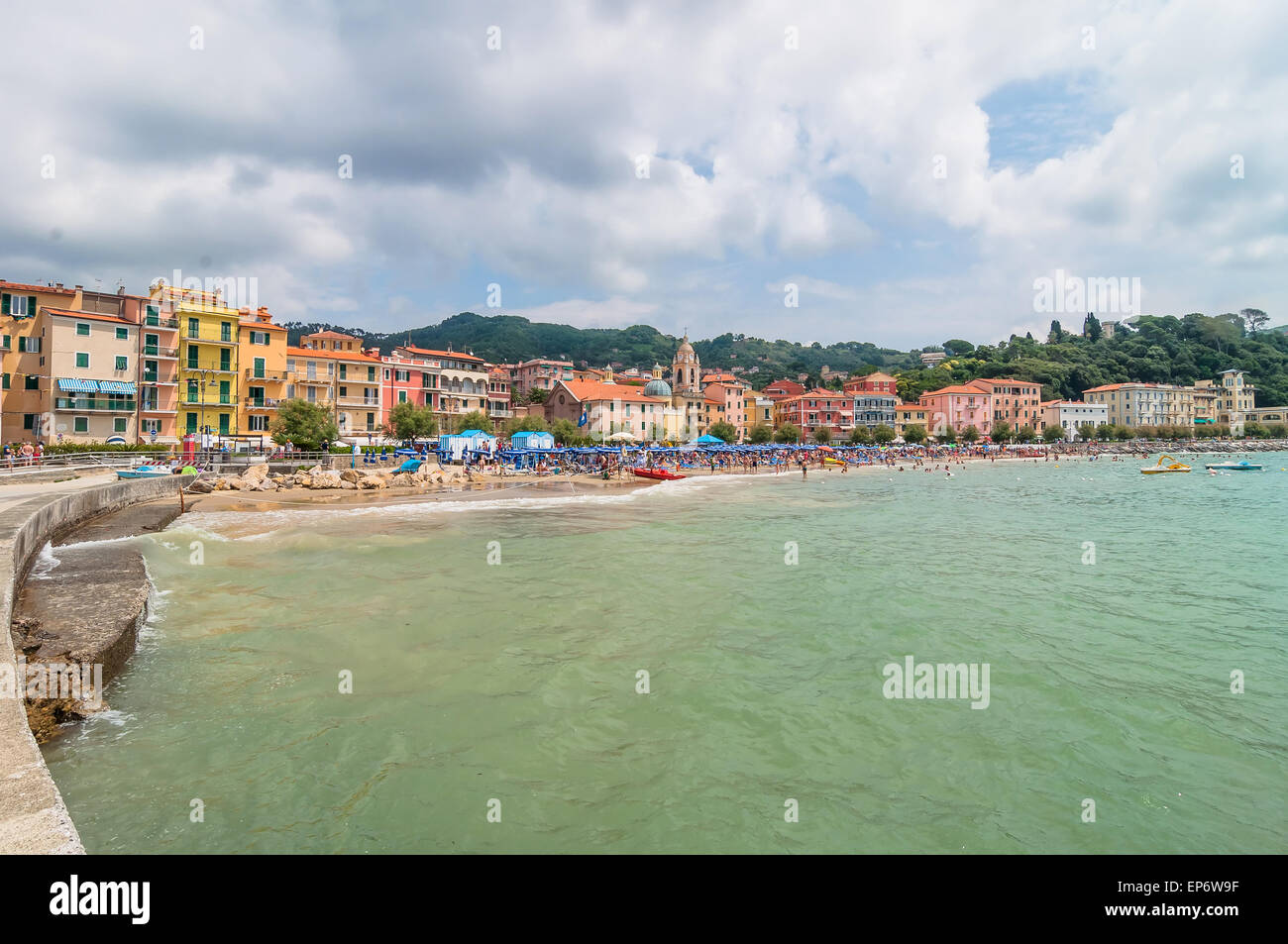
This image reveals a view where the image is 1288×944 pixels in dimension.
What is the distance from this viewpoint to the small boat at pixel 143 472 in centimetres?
2905

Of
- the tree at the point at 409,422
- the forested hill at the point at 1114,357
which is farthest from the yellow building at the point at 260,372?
the forested hill at the point at 1114,357

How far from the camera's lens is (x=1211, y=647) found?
9258mm

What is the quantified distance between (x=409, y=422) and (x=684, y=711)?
159 ft

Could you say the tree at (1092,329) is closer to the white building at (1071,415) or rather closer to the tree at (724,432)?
the white building at (1071,415)

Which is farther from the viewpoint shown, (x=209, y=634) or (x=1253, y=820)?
(x=209, y=634)

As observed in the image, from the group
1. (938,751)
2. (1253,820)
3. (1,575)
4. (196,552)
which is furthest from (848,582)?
(196,552)

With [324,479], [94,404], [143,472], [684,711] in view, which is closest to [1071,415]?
[324,479]

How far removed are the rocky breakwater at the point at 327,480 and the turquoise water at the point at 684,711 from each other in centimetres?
1808

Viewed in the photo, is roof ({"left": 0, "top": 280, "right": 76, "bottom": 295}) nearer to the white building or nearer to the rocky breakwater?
the rocky breakwater

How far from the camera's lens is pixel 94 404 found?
37938mm

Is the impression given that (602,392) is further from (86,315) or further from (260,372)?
(86,315)

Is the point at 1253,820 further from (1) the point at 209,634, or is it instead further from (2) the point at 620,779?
(1) the point at 209,634

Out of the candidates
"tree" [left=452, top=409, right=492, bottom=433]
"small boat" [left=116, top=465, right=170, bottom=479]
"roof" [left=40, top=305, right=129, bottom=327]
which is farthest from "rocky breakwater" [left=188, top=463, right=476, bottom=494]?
"tree" [left=452, top=409, right=492, bottom=433]

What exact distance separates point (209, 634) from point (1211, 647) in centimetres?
1494
